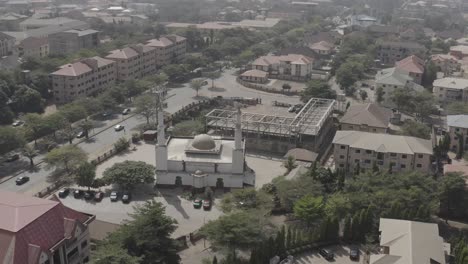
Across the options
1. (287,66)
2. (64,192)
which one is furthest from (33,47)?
(64,192)

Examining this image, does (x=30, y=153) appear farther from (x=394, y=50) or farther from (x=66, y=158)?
(x=394, y=50)

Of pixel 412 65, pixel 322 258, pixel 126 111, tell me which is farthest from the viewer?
pixel 412 65

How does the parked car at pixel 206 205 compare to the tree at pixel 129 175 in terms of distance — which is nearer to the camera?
the parked car at pixel 206 205

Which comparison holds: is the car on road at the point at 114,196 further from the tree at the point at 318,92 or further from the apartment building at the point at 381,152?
the tree at the point at 318,92

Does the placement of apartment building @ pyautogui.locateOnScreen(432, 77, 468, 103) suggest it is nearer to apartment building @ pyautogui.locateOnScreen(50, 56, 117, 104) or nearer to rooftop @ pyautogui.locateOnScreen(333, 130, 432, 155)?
rooftop @ pyautogui.locateOnScreen(333, 130, 432, 155)

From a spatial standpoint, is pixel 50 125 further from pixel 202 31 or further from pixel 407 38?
pixel 407 38

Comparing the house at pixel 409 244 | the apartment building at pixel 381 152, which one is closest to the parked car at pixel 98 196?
the apartment building at pixel 381 152
